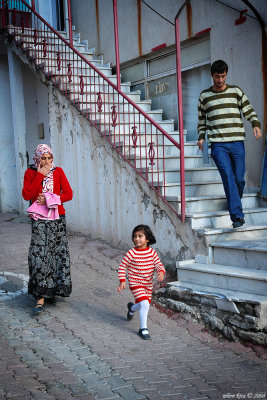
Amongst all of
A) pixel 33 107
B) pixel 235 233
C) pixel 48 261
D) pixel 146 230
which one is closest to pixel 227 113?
pixel 235 233

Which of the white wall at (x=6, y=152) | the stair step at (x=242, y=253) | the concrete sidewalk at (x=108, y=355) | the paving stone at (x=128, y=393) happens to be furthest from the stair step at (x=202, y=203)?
the white wall at (x=6, y=152)

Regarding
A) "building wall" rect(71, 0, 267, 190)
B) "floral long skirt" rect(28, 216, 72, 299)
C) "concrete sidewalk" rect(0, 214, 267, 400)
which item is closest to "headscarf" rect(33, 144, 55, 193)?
"floral long skirt" rect(28, 216, 72, 299)

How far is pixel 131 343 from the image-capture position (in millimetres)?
4121

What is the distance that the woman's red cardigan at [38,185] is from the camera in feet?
15.3

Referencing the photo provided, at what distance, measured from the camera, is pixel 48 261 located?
481 cm

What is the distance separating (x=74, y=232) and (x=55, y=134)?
5.85 feet

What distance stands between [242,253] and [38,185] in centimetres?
223

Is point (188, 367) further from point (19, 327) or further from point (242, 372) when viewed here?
point (19, 327)

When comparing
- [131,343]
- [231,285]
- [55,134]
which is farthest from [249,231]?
[55,134]

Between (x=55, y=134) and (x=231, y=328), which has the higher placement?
(x=55, y=134)

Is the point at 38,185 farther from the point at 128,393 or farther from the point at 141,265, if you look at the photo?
the point at 128,393

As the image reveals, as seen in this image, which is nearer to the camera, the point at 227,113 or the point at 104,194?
the point at 227,113

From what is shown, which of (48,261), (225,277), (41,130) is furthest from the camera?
(41,130)

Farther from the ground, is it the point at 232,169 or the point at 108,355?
the point at 232,169
